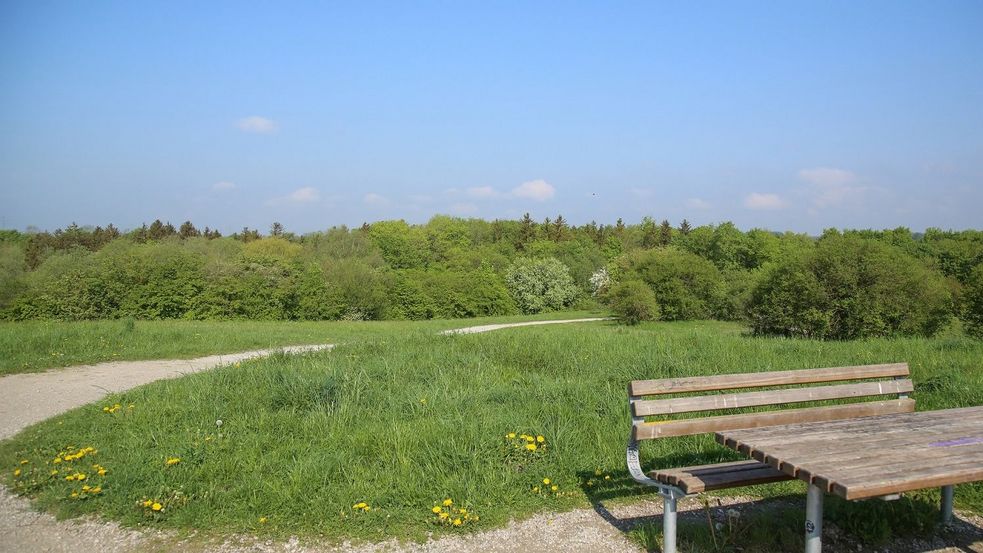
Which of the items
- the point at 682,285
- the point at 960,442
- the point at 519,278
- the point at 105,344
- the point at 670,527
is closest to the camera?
the point at 960,442

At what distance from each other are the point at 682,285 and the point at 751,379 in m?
34.3

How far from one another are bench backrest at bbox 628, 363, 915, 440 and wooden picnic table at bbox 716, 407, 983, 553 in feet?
1.65

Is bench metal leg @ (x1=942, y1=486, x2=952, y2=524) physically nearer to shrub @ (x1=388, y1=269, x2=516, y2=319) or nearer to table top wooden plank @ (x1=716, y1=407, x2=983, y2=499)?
table top wooden plank @ (x1=716, y1=407, x2=983, y2=499)

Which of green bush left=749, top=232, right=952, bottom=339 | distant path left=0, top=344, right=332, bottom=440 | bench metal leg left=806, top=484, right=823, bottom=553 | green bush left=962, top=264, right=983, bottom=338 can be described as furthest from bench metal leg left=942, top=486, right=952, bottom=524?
green bush left=962, top=264, right=983, bottom=338

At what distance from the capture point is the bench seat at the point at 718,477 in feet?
12.1

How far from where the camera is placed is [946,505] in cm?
435

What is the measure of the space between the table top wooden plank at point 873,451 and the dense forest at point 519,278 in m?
18.2

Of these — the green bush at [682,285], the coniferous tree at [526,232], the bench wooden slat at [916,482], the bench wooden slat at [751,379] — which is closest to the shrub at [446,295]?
the green bush at [682,285]

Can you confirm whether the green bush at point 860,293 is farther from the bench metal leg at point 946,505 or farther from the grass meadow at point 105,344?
the bench metal leg at point 946,505

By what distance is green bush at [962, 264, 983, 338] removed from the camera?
67.9 feet

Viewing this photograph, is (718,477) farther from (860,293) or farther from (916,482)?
(860,293)

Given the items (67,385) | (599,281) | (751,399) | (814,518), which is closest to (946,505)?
(751,399)

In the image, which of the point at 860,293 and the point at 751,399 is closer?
the point at 751,399

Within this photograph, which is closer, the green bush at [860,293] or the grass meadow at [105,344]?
the grass meadow at [105,344]
